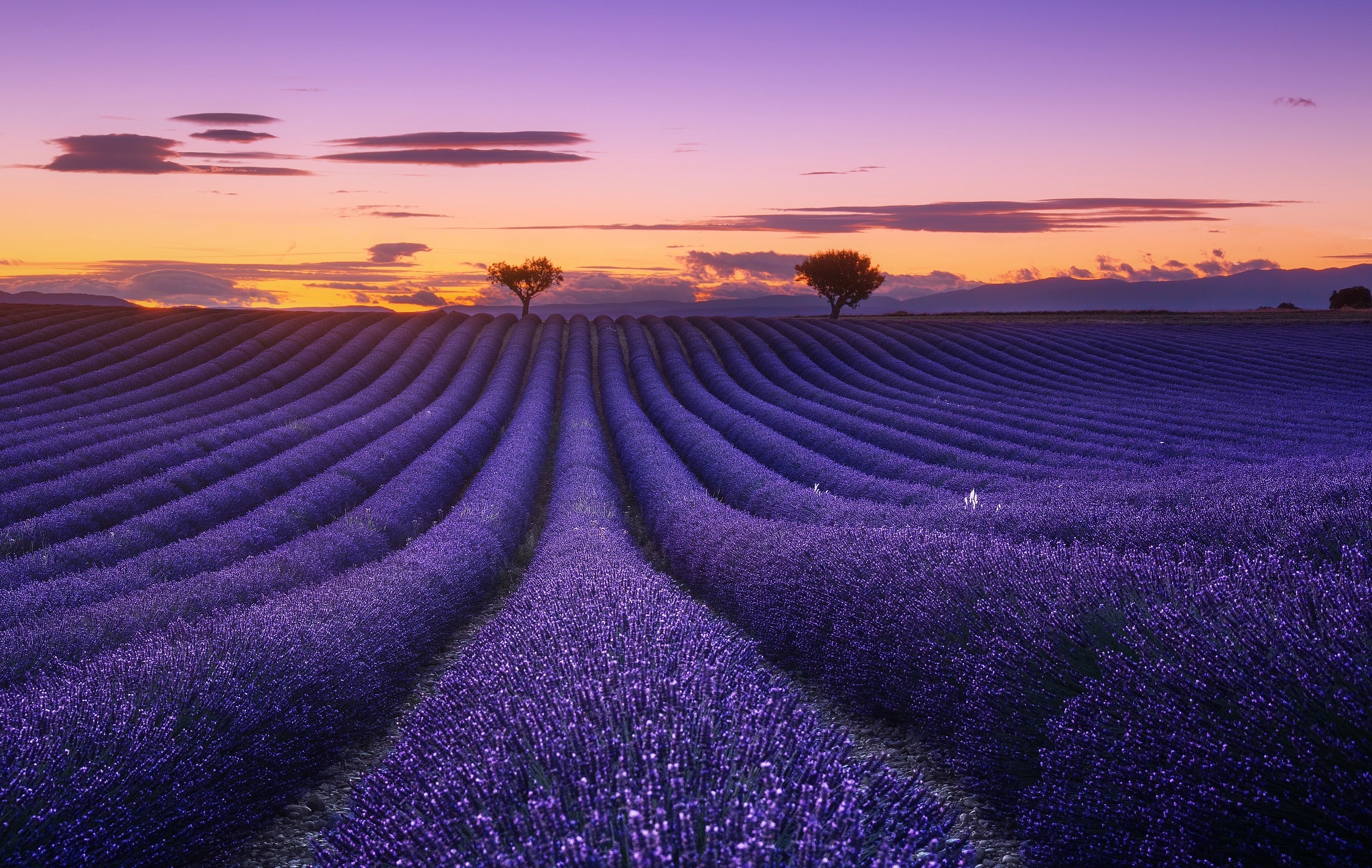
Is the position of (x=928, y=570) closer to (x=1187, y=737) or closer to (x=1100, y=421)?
(x=1187, y=737)

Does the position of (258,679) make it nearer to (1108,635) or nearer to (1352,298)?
(1108,635)

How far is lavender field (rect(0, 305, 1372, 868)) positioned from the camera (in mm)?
2420

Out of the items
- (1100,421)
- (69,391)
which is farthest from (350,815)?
(69,391)

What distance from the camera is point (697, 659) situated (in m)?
3.58

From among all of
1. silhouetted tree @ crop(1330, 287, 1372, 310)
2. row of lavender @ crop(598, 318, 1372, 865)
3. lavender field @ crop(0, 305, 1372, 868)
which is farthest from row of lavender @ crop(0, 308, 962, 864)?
silhouetted tree @ crop(1330, 287, 1372, 310)

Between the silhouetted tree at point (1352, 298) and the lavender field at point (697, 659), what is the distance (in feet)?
153

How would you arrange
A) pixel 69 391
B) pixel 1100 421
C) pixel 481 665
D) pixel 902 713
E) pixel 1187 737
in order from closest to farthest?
1. pixel 1187 737
2. pixel 481 665
3. pixel 902 713
4. pixel 1100 421
5. pixel 69 391

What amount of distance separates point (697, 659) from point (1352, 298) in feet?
203

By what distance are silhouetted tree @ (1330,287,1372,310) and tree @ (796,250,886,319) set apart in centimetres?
2727

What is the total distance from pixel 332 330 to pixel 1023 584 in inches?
1191

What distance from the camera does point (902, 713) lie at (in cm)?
480

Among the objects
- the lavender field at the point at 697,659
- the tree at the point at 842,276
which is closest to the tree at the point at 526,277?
the tree at the point at 842,276

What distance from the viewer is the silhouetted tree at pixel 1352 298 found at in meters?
48.8

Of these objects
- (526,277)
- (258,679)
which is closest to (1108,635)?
(258,679)
